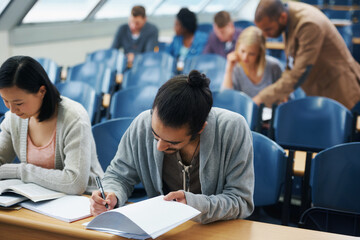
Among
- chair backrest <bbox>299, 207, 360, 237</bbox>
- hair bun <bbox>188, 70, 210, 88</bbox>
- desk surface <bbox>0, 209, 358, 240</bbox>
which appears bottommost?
chair backrest <bbox>299, 207, 360, 237</bbox>

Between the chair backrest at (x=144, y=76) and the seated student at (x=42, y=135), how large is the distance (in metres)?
2.09

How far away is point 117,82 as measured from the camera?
4438 mm

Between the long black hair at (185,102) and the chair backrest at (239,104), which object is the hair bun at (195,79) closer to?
the long black hair at (185,102)

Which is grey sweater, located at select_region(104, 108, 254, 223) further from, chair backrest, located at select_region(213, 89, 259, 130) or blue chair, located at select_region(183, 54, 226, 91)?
blue chair, located at select_region(183, 54, 226, 91)

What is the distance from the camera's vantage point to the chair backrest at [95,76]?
3.97 metres

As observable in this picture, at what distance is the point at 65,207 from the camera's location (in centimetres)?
153

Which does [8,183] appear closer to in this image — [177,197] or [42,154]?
[42,154]

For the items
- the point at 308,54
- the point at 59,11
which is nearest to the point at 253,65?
the point at 308,54

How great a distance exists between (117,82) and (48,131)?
2.64 meters

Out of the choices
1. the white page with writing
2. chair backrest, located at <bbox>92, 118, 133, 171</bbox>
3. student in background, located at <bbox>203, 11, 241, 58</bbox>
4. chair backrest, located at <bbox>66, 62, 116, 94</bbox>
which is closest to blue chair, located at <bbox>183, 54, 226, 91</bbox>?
student in background, located at <bbox>203, 11, 241, 58</bbox>

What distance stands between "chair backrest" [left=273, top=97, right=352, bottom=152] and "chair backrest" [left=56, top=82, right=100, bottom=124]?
123 cm

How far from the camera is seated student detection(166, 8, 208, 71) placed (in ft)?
16.8

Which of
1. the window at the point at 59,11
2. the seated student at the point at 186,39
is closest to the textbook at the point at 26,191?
the seated student at the point at 186,39

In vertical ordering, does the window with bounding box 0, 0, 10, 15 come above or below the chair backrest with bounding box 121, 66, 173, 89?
above
